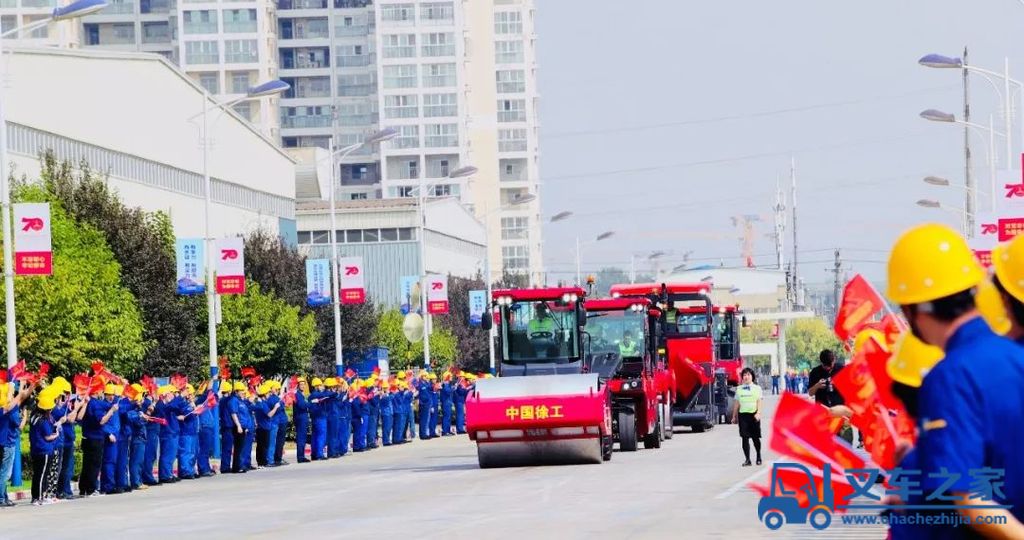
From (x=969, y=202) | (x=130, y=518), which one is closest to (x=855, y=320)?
(x=130, y=518)

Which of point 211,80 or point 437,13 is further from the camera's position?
point 437,13

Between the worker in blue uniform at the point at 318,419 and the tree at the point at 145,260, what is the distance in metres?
7.34

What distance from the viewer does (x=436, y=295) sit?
6881 centimetres

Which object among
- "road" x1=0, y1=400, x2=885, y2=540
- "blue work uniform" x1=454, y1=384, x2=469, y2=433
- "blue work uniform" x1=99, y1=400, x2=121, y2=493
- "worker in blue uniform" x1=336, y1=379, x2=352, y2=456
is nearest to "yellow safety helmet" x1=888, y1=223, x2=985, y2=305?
"road" x1=0, y1=400, x2=885, y2=540

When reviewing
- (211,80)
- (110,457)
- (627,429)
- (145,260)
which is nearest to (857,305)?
(110,457)

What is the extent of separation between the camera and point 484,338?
92562 millimetres

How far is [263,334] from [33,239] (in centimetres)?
2516

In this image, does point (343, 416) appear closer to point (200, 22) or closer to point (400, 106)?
point (200, 22)

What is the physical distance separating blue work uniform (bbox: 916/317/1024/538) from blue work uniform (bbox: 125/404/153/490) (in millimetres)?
27806

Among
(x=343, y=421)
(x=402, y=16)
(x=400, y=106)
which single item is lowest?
(x=343, y=421)

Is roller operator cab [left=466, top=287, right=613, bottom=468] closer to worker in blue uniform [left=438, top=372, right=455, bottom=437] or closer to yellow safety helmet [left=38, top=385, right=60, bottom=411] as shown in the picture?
yellow safety helmet [left=38, top=385, right=60, bottom=411]

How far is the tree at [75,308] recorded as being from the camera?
130ft

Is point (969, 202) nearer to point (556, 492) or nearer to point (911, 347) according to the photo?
point (556, 492)

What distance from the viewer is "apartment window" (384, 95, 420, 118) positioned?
155625 millimetres
